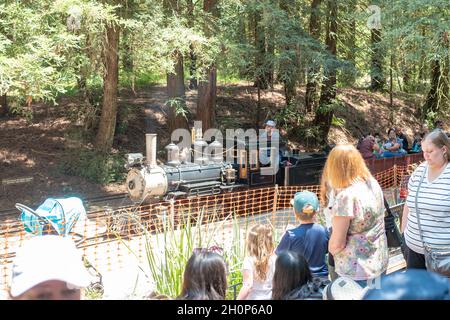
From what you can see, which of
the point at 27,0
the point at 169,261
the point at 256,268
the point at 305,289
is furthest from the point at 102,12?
the point at 305,289

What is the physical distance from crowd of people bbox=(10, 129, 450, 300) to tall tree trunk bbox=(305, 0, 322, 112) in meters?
9.64

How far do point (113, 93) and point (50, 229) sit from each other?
26.0ft

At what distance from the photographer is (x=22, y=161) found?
538 inches

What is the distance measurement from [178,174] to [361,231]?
630 centimetres

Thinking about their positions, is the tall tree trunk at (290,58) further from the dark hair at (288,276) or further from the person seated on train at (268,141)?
the dark hair at (288,276)

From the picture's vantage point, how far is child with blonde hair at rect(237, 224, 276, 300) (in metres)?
3.72

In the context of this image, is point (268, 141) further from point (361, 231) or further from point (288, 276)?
point (288, 276)

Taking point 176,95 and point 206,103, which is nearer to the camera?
point 176,95

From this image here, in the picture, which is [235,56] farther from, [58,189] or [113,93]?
[58,189]

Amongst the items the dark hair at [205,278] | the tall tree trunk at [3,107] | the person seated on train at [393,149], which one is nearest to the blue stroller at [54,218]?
the dark hair at [205,278]

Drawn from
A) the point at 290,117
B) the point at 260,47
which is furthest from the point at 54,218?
the point at 290,117

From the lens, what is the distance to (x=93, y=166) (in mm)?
13664
